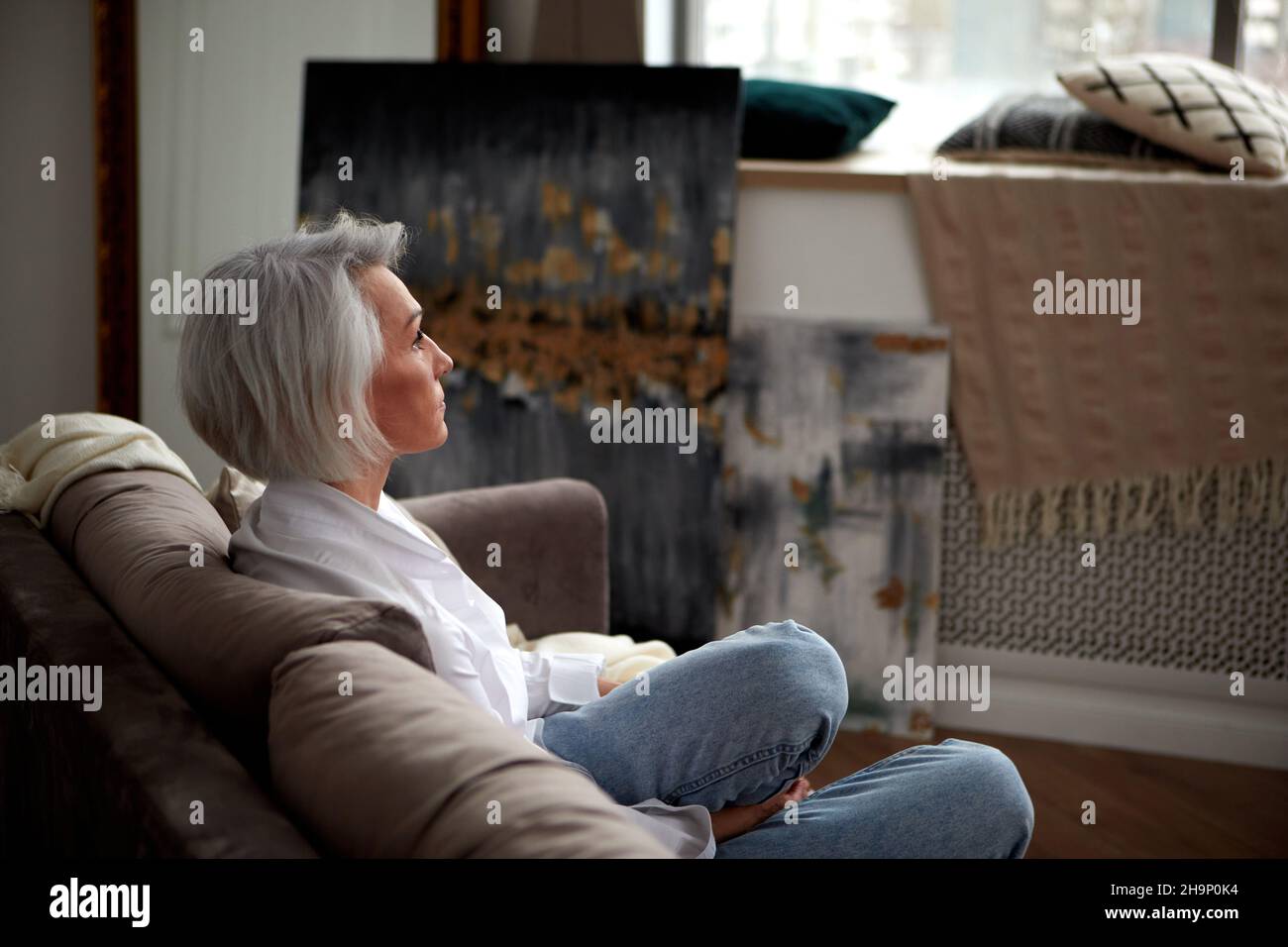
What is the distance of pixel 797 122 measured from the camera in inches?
118

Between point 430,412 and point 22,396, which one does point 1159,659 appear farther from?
point 22,396

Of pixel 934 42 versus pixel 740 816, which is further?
pixel 934 42

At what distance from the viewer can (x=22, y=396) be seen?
3521 millimetres

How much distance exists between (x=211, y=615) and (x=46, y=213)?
2.79m

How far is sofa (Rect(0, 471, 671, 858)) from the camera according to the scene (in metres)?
0.84

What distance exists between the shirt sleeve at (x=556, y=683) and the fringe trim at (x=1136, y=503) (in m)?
1.53

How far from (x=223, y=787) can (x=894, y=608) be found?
2.10m

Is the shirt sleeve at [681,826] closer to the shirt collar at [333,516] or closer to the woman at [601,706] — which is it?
the woman at [601,706]

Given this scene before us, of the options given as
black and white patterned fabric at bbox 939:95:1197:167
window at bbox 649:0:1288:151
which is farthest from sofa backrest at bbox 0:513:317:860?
window at bbox 649:0:1288:151

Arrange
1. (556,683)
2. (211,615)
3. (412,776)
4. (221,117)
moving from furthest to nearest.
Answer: (221,117)
(556,683)
(211,615)
(412,776)

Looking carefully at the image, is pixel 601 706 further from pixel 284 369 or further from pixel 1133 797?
pixel 1133 797

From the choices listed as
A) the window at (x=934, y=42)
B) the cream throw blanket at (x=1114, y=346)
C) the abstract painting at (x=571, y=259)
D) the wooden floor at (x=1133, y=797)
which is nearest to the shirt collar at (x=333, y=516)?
the wooden floor at (x=1133, y=797)

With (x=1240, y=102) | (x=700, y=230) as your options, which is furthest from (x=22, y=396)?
(x=1240, y=102)

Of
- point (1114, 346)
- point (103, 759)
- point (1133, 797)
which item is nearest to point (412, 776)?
point (103, 759)
